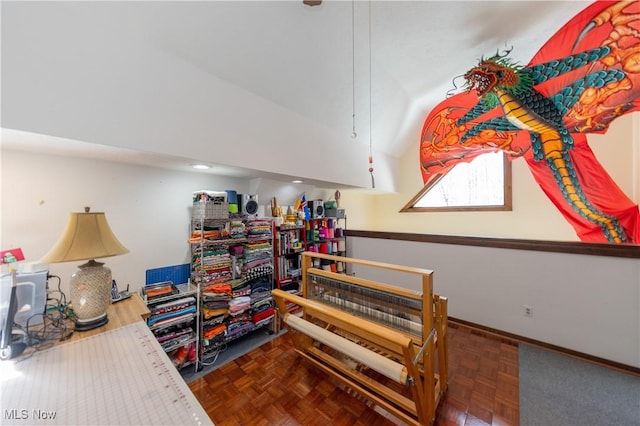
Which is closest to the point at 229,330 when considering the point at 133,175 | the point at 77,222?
the point at 77,222

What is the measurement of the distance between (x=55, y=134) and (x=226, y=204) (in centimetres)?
122

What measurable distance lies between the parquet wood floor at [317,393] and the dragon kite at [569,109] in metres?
1.68

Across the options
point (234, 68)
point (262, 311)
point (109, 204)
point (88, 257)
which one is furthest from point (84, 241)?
point (262, 311)

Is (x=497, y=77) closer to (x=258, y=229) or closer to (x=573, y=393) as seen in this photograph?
(x=573, y=393)

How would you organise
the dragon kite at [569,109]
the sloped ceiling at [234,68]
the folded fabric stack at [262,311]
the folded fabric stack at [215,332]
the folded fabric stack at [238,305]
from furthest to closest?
the folded fabric stack at [262,311] < the folded fabric stack at [238,305] < the folded fabric stack at [215,332] < the dragon kite at [569,109] < the sloped ceiling at [234,68]

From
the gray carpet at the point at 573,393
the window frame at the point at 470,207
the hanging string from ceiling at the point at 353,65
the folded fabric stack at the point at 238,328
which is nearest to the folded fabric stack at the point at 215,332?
the folded fabric stack at the point at 238,328

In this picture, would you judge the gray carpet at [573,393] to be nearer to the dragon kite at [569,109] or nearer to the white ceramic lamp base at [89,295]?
the dragon kite at [569,109]

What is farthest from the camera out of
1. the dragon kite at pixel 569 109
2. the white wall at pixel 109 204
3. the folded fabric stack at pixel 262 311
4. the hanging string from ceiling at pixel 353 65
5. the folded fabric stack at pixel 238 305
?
the folded fabric stack at pixel 262 311

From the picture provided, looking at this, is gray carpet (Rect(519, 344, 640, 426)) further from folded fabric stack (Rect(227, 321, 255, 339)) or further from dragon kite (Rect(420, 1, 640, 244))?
folded fabric stack (Rect(227, 321, 255, 339))

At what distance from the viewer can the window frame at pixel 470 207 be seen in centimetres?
362

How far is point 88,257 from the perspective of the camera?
1.22 meters

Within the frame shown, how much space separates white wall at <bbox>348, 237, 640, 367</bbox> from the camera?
2037 millimetres

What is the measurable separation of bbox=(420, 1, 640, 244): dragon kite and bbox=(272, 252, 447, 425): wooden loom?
5.83 ft

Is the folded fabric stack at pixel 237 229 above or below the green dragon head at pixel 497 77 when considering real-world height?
below
